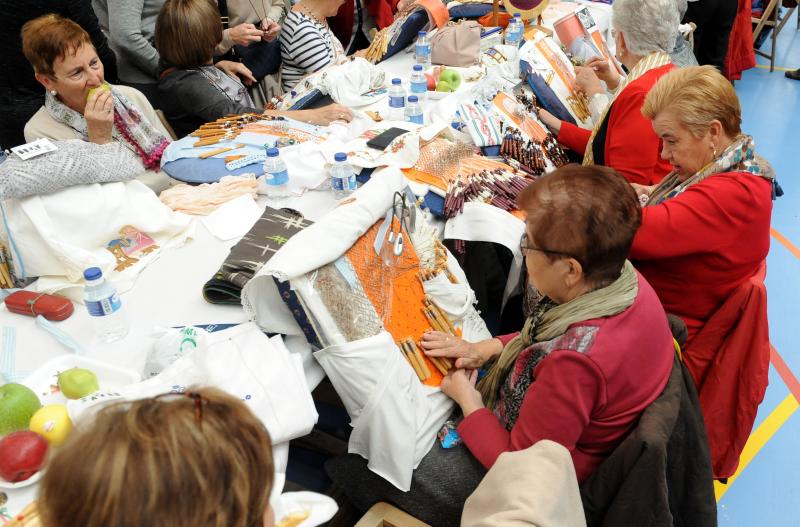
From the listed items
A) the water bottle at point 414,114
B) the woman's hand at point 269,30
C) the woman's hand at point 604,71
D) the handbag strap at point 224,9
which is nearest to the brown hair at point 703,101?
the water bottle at point 414,114

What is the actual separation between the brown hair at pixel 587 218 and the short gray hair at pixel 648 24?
1.67m

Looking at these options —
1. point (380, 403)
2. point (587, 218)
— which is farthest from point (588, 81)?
point (380, 403)

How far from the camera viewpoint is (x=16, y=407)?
143cm

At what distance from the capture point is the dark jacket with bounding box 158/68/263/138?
3244mm

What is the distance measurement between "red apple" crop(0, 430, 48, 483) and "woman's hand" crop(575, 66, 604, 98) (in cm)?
333

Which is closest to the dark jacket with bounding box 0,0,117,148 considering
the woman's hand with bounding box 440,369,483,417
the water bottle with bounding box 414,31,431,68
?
the water bottle with bounding box 414,31,431,68

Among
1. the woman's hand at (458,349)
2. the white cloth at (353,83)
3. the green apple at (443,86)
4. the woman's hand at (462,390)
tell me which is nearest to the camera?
the woman's hand at (462,390)

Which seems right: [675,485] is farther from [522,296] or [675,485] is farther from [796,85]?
[796,85]

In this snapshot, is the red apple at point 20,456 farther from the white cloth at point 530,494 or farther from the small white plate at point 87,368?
the white cloth at point 530,494

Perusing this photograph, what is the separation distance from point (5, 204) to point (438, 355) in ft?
4.69

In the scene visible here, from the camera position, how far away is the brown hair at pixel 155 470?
732mm

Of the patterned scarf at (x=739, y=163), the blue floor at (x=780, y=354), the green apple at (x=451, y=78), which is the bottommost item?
the blue floor at (x=780, y=354)

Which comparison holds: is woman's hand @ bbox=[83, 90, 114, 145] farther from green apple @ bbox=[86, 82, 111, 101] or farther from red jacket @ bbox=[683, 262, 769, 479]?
red jacket @ bbox=[683, 262, 769, 479]

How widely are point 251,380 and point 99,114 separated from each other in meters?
1.73
